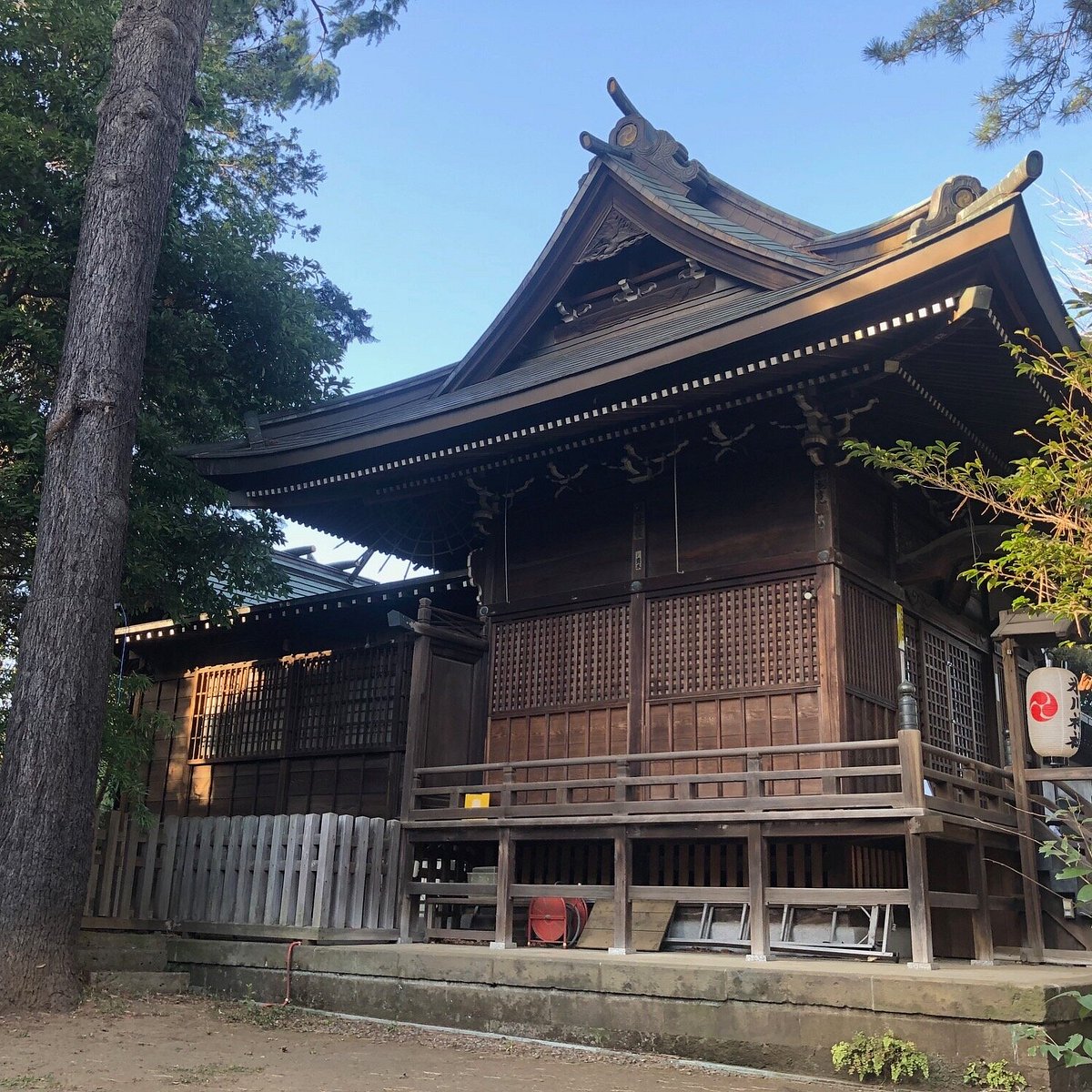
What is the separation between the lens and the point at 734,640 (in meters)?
9.96

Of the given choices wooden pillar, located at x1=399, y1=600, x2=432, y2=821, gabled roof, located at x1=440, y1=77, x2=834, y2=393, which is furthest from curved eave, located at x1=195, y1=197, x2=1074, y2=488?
wooden pillar, located at x1=399, y1=600, x2=432, y2=821

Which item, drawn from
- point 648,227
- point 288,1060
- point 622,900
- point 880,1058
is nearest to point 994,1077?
point 880,1058

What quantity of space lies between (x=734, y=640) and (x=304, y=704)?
234 inches

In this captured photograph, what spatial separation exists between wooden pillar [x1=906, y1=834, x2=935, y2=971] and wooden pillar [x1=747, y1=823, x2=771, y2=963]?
982mm

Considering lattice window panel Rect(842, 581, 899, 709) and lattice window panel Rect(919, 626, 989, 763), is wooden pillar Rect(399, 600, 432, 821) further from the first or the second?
lattice window panel Rect(919, 626, 989, 763)

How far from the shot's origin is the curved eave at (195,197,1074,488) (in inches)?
286

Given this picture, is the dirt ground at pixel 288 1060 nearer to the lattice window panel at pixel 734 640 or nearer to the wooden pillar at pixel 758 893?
the wooden pillar at pixel 758 893

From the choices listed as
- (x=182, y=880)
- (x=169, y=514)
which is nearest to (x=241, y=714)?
(x=169, y=514)

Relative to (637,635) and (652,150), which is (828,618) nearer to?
(637,635)

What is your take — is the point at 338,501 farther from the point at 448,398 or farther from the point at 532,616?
the point at 532,616

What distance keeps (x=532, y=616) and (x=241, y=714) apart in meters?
4.83

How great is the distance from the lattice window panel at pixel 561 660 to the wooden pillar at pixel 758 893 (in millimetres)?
2646

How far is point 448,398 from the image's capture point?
12242 mm

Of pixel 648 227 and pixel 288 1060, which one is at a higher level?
pixel 648 227
